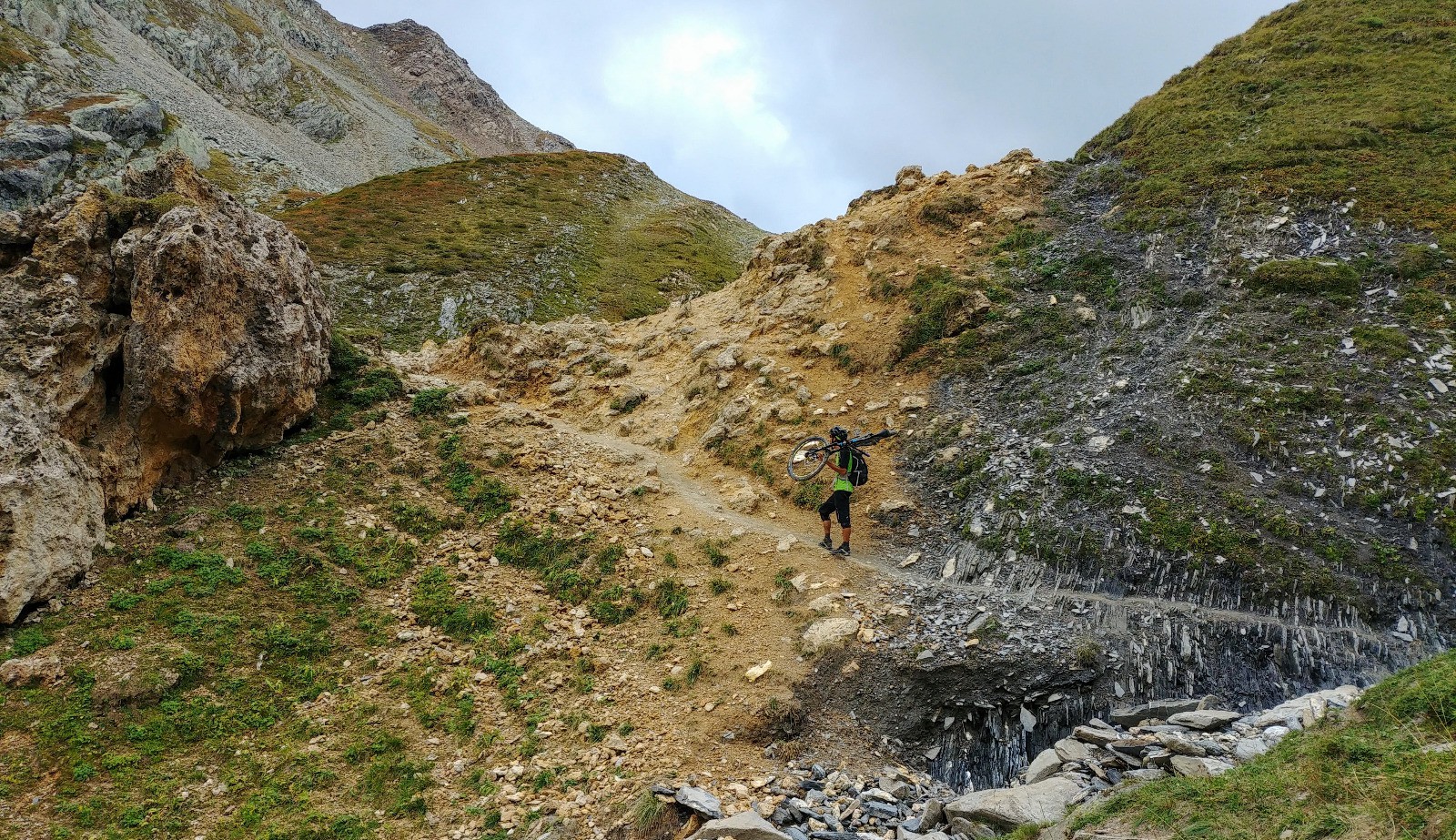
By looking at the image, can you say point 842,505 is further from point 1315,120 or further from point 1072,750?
point 1315,120

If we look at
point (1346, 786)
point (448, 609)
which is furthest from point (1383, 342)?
point (448, 609)

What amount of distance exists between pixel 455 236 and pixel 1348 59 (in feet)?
172

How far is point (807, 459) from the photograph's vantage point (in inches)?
733

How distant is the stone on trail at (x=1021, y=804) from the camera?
7887 mm

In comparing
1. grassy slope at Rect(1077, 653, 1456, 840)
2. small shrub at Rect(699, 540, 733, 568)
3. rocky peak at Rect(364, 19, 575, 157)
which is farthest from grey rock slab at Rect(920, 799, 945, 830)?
rocky peak at Rect(364, 19, 575, 157)

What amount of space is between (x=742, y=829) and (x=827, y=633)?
15.7ft

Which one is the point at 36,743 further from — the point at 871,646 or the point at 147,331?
the point at 871,646

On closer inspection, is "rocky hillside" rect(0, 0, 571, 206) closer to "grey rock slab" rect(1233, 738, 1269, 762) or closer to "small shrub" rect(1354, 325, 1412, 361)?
"grey rock slab" rect(1233, 738, 1269, 762)

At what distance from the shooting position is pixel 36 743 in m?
10.6

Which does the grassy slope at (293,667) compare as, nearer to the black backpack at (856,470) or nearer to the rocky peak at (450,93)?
the black backpack at (856,470)

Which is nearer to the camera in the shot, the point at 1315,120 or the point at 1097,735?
the point at 1097,735

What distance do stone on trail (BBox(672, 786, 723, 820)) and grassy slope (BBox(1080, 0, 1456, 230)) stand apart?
2185 cm

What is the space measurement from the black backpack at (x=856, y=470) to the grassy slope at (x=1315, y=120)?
14.4m

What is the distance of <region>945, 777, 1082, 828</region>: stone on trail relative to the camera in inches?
311
